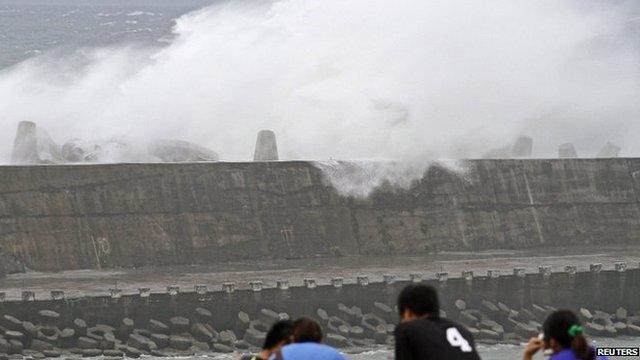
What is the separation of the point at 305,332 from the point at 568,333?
1439mm

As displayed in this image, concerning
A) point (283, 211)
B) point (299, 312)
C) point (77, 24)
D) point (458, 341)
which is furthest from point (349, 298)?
point (77, 24)

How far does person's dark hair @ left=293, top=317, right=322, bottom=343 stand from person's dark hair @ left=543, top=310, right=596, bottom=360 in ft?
4.12

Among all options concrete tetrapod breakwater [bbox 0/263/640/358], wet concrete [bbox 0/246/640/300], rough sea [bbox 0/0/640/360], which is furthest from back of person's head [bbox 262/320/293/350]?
rough sea [bbox 0/0/640/360]

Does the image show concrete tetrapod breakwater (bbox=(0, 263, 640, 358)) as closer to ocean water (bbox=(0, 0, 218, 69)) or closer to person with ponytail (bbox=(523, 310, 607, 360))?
person with ponytail (bbox=(523, 310, 607, 360))

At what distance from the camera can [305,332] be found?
30.3ft

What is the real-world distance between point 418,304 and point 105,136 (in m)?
36.1

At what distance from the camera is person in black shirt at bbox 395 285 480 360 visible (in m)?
8.95

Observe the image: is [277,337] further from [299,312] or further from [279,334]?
[299,312]

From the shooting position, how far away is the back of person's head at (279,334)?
372 inches

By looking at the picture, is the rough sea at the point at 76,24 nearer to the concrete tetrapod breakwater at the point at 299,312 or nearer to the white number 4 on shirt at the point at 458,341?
the concrete tetrapod breakwater at the point at 299,312

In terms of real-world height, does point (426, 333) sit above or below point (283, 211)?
below

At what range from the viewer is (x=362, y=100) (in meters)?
49.5

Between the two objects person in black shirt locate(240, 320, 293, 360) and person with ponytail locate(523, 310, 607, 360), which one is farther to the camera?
person in black shirt locate(240, 320, 293, 360)

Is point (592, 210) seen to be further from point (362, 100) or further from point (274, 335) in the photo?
point (274, 335)
